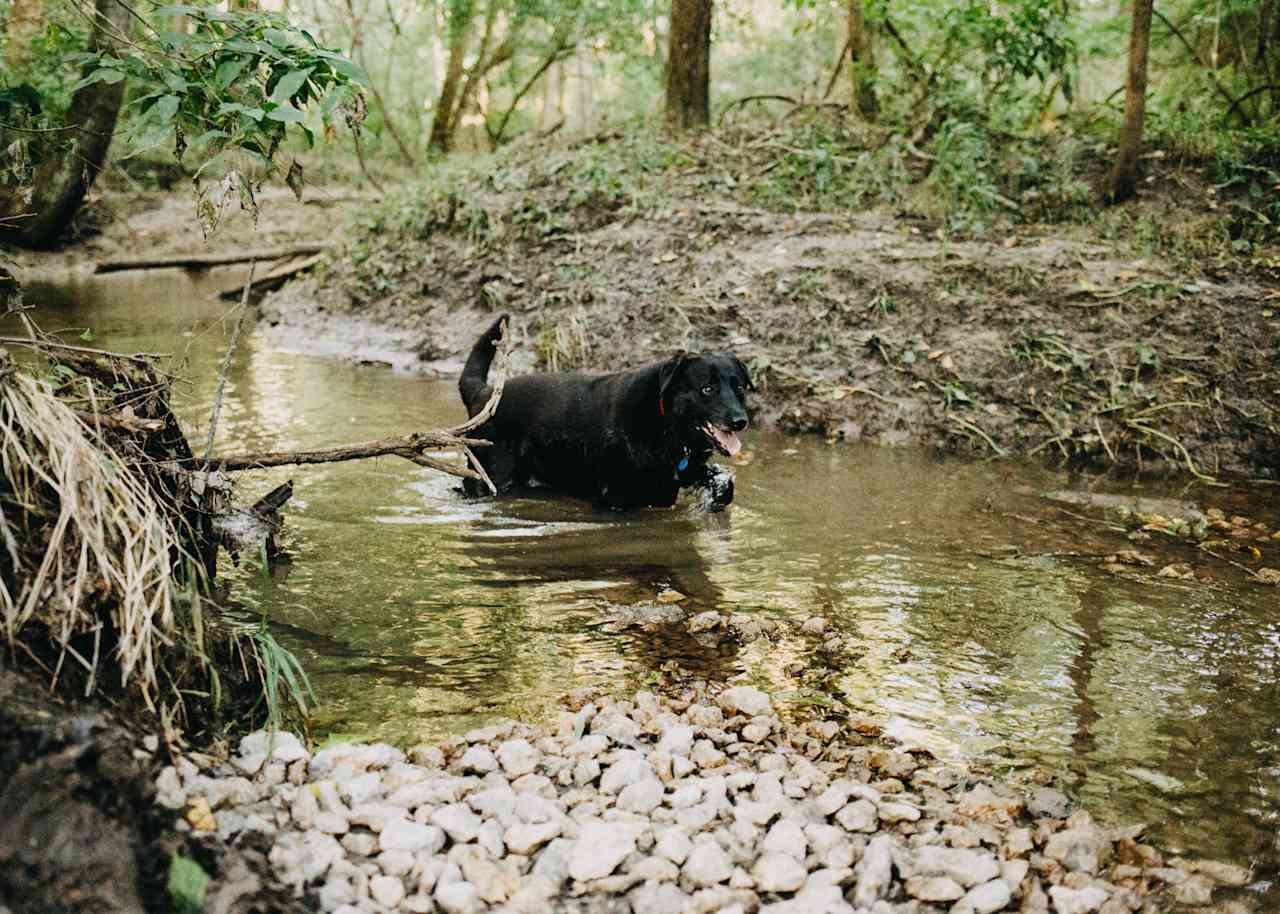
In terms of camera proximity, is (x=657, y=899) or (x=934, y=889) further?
(x=934, y=889)

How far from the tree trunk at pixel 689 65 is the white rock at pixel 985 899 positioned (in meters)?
13.0

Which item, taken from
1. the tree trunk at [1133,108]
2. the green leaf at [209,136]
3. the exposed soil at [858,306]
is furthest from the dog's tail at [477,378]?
the tree trunk at [1133,108]

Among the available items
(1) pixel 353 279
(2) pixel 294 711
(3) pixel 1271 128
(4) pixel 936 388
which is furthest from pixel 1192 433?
(1) pixel 353 279

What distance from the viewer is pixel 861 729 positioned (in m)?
4.12

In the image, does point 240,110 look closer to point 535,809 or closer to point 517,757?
point 517,757

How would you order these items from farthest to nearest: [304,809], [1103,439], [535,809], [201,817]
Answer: [1103,439] < [535,809] < [304,809] < [201,817]

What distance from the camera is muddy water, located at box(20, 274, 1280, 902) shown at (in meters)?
3.98

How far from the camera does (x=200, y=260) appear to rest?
61.3ft

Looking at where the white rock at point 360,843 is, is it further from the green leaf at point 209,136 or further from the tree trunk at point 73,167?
the tree trunk at point 73,167

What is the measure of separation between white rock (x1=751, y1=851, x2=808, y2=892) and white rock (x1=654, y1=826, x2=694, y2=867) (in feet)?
0.69

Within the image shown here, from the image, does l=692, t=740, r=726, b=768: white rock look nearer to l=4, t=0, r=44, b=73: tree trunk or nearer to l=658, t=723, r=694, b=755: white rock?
l=658, t=723, r=694, b=755: white rock

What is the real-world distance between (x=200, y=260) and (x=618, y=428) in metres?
14.3

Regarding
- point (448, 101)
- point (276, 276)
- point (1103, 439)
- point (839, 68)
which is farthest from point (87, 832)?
point (448, 101)

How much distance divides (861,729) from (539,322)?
8572 millimetres
